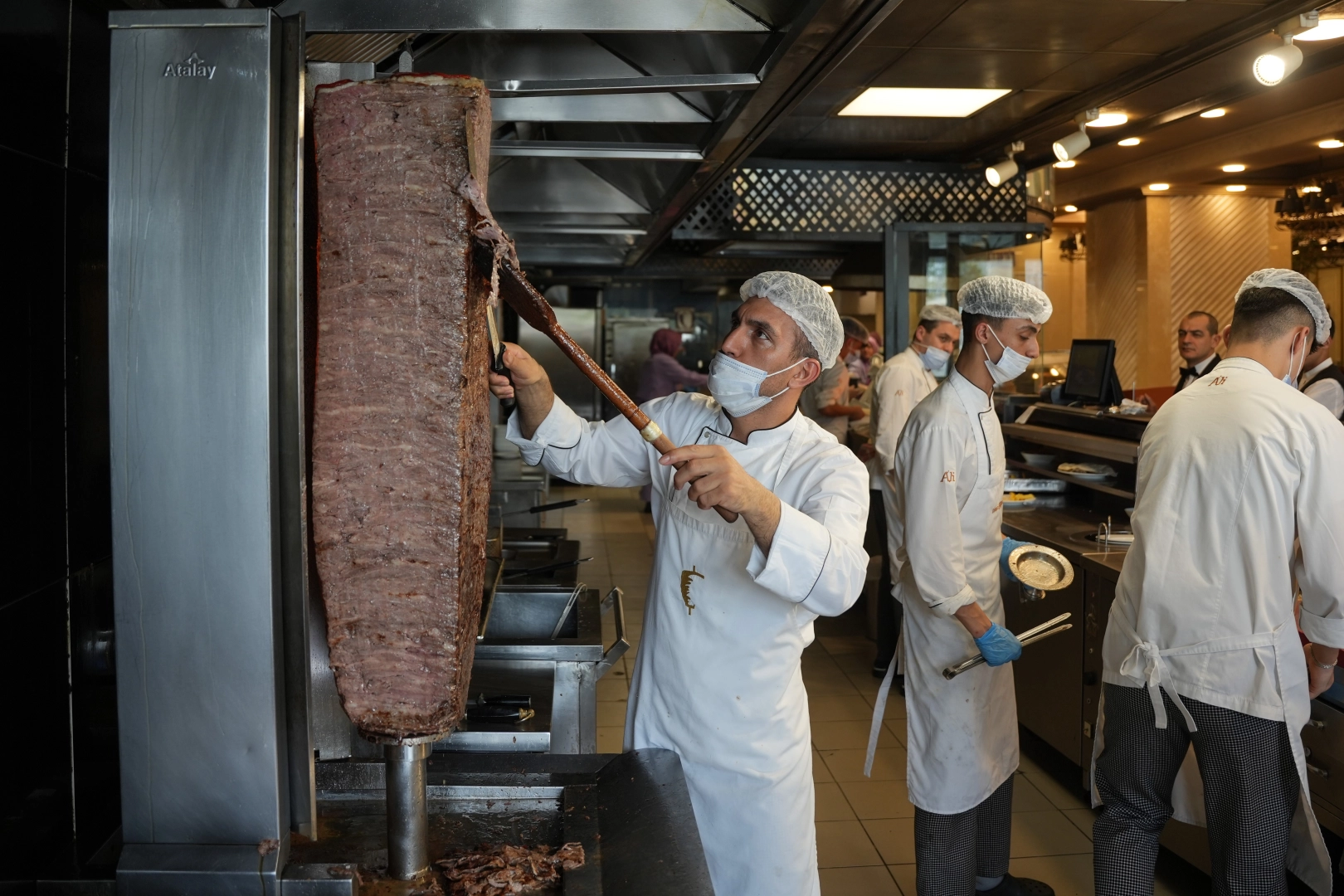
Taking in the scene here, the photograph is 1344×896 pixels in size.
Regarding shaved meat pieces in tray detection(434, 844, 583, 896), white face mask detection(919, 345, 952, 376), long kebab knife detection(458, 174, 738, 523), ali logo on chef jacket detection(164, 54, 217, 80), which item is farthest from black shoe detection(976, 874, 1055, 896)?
ali logo on chef jacket detection(164, 54, 217, 80)

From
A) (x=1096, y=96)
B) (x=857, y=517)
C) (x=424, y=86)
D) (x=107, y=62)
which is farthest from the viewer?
(x=1096, y=96)

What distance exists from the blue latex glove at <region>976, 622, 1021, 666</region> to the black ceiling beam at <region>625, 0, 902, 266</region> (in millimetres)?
1454

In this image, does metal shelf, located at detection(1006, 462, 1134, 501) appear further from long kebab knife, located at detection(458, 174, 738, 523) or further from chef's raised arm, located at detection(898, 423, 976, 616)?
long kebab knife, located at detection(458, 174, 738, 523)

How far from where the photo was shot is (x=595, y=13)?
1518 mm

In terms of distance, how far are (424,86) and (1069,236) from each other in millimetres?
12715

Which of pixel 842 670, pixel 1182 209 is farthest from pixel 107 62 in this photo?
pixel 1182 209

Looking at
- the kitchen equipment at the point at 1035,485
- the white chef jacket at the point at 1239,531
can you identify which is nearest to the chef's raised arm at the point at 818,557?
the white chef jacket at the point at 1239,531

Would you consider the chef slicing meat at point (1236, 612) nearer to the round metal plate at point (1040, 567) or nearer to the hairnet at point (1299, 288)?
the hairnet at point (1299, 288)

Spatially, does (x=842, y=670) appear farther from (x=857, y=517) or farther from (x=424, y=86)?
(x=424, y=86)

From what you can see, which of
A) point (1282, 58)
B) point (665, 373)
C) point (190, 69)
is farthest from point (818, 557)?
point (665, 373)

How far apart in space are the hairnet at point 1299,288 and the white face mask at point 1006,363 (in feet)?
2.10

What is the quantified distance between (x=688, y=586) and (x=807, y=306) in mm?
615

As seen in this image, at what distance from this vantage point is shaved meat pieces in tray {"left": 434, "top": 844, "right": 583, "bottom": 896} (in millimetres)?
1308

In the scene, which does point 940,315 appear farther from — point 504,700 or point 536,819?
point 536,819
